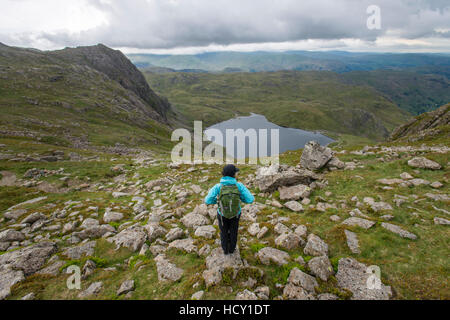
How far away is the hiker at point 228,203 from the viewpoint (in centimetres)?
813

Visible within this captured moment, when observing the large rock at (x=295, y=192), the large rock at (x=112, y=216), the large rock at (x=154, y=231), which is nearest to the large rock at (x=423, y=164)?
the large rock at (x=295, y=192)

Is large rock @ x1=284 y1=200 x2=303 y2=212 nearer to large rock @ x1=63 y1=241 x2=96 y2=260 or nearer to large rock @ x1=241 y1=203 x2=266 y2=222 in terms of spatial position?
large rock @ x1=241 y1=203 x2=266 y2=222

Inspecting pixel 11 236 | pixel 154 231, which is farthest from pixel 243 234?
pixel 11 236

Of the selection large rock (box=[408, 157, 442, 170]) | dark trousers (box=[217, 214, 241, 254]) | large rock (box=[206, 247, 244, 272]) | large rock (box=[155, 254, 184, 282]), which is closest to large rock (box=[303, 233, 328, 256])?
large rock (box=[206, 247, 244, 272])

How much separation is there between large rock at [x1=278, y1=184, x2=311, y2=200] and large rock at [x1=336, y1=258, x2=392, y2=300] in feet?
21.7

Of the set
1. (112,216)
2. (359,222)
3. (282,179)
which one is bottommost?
(112,216)

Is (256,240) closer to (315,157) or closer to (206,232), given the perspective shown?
(206,232)

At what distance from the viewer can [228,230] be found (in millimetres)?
8891

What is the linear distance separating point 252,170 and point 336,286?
58.0ft

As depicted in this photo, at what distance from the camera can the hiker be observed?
813cm

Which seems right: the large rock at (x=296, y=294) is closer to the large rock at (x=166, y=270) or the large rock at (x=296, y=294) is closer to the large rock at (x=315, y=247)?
the large rock at (x=315, y=247)

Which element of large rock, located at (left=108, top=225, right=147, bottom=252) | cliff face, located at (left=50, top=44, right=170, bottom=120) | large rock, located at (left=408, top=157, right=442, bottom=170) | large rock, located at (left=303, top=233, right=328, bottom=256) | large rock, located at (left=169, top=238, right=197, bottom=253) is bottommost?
large rock, located at (left=108, top=225, right=147, bottom=252)

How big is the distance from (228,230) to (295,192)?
818cm

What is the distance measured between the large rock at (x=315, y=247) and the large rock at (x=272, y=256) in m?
1.04
